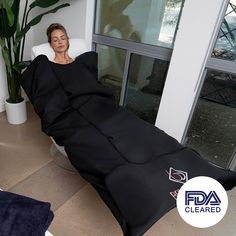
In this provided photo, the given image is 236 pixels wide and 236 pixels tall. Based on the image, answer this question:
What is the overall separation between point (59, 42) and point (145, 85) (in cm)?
89

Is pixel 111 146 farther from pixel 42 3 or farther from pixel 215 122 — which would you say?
pixel 42 3

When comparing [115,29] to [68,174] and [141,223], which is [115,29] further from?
[141,223]

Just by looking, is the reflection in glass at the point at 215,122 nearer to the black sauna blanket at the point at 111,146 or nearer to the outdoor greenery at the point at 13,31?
the black sauna blanket at the point at 111,146

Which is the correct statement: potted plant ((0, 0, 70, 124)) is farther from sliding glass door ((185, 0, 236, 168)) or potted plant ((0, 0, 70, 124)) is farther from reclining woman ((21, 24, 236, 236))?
sliding glass door ((185, 0, 236, 168))

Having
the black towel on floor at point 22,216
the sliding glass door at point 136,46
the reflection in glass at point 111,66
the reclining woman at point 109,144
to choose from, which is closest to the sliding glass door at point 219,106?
the sliding glass door at point 136,46

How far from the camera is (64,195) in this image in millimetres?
1504

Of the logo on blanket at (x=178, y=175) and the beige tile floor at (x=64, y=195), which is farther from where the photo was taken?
the beige tile floor at (x=64, y=195)

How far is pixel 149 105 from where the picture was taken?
2180 mm

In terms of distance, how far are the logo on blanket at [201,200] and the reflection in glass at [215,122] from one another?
897 mm

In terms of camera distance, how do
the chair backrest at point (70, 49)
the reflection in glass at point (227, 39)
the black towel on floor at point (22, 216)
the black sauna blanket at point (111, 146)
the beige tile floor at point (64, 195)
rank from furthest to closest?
the chair backrest at point (70, 49) < the reflection in glass at point (227, 39) < the beige tile floor at point (64, 195) < the black sauna blanket at point (111, 146) < the black towel on floor at point (22, 216)

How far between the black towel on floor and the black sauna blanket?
0.35 metres

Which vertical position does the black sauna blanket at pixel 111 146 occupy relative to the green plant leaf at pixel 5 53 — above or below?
below

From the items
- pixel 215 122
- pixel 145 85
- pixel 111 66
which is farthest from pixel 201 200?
pixel 111 66

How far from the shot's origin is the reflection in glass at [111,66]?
6.90ft
